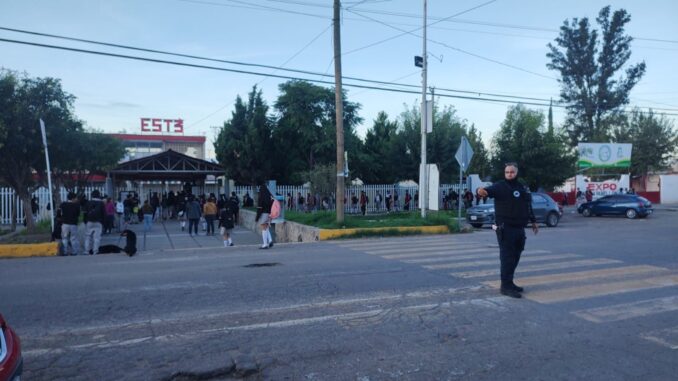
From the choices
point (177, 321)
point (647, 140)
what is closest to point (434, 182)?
point (177, 321)

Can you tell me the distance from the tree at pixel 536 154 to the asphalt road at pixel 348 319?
2315cm

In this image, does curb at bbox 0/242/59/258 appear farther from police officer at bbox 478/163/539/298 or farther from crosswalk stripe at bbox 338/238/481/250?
police officer at bbox 478/163/539/298

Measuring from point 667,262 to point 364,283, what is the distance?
646 centimetres

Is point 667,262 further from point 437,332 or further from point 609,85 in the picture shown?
point 609,85

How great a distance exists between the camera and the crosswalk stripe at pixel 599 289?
6984 mm

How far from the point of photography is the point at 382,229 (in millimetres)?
16375

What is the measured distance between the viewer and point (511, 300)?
6.79m

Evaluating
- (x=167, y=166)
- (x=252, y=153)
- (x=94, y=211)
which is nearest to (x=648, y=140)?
(x=252, y=153)

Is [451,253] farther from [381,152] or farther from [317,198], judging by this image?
[381,152]

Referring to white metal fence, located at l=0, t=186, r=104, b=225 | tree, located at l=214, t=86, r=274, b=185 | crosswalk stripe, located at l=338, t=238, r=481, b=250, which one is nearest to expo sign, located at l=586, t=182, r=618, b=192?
tree, located at l=214, t=86, r=274, b=185

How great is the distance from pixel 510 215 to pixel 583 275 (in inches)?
112

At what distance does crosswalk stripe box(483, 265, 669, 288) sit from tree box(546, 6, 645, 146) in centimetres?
4630

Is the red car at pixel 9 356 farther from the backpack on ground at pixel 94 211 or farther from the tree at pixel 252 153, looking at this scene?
the tree at pixel 252 153

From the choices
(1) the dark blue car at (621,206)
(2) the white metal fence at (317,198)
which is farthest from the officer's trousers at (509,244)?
(1) the dark blue car at (621,206)
